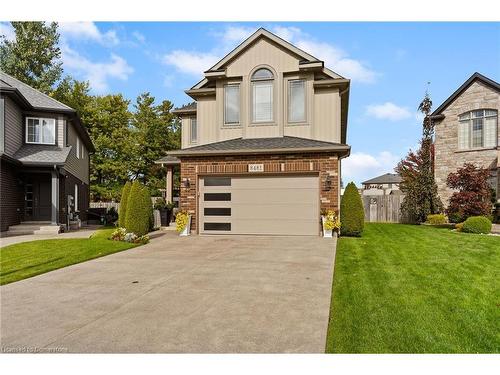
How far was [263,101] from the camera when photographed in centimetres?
1459

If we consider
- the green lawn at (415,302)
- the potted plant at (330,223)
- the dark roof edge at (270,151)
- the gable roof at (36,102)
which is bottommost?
the green lawn at (415,302)

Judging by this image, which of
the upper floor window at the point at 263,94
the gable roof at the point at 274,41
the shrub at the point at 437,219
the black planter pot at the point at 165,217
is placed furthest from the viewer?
the shrub at the point at 437,219

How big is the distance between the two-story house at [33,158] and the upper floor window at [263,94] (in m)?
9.18

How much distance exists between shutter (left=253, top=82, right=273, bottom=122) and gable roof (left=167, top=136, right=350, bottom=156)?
988 millimetres

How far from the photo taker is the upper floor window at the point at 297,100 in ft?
46.9

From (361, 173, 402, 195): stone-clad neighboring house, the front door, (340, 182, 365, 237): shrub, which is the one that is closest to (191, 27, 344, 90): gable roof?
(340, 182, 365, 237): shrub

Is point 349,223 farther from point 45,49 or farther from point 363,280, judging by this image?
point 45,49

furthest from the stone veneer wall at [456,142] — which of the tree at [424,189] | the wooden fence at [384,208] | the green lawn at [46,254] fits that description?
the green lawn at [46,254]

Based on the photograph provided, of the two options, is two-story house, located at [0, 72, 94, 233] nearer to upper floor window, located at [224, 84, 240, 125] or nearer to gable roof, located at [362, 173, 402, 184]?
upper floor window, located at [224, 84, 240, 125]

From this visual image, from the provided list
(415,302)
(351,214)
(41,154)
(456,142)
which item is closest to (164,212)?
(41,154)

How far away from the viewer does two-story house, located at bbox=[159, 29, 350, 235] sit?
12.9m

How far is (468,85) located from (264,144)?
1519 centimetres

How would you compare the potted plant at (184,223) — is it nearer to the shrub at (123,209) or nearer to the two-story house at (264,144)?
the two-story house at (264,144)

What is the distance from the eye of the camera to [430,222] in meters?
19.6
